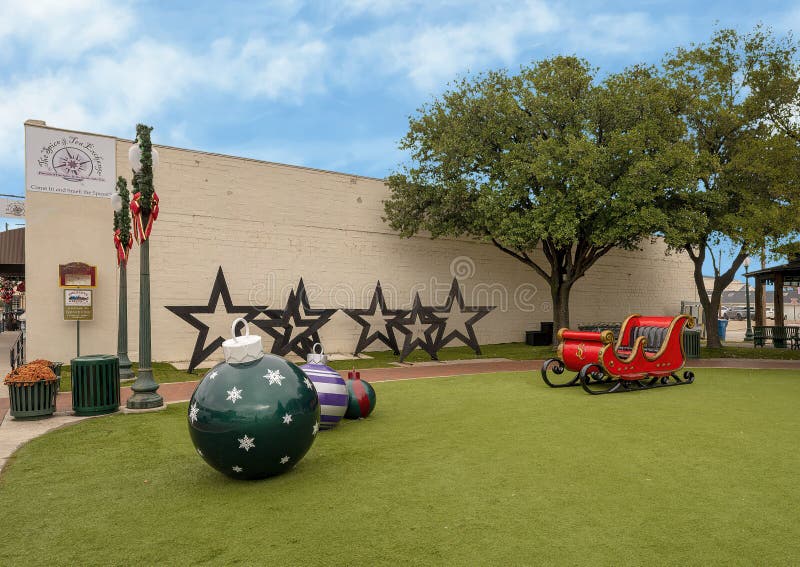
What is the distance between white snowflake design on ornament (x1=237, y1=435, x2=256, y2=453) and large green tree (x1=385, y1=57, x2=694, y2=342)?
13883mm

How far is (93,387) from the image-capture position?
9.03 metres

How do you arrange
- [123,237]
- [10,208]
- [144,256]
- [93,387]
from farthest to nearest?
[10,208], [123,237], [144,256], [93,387]

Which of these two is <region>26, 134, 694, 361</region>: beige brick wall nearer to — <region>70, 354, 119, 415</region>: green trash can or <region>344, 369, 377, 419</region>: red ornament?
<region>70, 354, 119, 415</region>: green trash can

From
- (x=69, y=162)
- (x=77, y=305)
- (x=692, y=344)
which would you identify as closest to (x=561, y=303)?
(x=692, y=344)

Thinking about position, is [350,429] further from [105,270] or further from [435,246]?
[435,246]

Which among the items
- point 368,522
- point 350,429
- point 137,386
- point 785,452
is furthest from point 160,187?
point 785,452

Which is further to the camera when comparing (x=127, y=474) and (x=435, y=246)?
(x=435, y=246)

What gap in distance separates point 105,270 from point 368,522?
14.7 metres

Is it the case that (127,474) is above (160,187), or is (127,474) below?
below

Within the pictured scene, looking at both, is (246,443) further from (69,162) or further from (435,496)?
(69,162)

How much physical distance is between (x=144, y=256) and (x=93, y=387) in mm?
2221

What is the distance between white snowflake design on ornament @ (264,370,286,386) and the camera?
17.1 ft

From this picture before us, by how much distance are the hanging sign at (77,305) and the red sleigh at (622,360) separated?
12275mm

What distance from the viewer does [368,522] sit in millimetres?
4316
